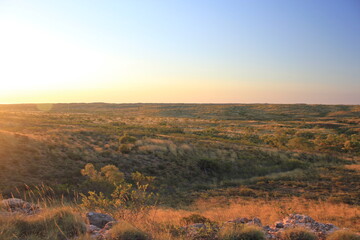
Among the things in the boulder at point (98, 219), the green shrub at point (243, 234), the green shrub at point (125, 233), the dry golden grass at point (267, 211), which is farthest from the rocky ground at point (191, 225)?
the dry golden grass at point (267, 211)

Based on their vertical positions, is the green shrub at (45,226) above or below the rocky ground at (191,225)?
above

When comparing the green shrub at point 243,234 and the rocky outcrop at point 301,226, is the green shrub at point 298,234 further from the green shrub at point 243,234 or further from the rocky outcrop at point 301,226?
the green shrub at point 243,234

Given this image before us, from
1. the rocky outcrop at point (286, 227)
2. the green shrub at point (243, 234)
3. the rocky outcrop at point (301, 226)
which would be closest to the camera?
the green shrub at point (243, 234)

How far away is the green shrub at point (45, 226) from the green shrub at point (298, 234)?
4.08 meters

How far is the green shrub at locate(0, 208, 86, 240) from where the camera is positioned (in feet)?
12.9

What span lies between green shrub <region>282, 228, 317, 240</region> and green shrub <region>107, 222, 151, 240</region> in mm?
2860

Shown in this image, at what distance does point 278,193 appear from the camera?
1284 centimetres

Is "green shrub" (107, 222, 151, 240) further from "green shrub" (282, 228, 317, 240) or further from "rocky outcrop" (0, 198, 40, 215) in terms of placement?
"green shrub" (282, 228, 317, 240)

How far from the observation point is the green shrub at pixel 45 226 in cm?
393

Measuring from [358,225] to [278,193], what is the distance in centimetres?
→ 539

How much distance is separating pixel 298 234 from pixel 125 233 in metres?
3.48

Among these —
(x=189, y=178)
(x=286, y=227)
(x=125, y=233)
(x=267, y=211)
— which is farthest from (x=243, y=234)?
(x=189, y=178)

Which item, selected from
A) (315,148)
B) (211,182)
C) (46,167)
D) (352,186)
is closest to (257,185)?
(211,182)

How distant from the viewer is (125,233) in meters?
3.99
